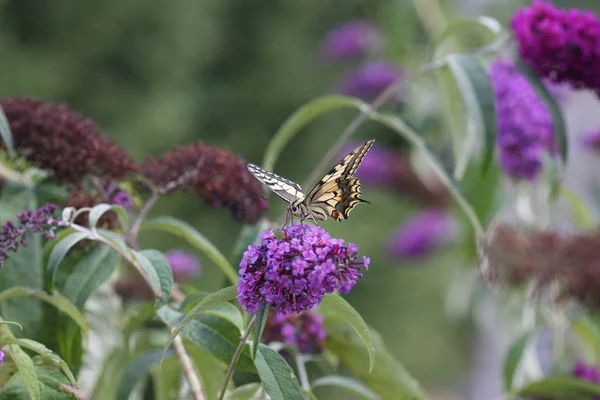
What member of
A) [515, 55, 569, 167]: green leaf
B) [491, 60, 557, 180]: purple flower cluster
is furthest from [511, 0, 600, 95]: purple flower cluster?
[491, 60, 557, 180]: purple flower cluster

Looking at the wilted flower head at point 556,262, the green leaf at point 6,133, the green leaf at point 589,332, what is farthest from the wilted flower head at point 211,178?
the green leaf at point 589,332

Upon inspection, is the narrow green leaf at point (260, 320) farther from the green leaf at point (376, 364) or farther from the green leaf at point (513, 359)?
the green leaf at point (513, 359)

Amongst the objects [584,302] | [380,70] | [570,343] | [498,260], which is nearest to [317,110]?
[498,260]

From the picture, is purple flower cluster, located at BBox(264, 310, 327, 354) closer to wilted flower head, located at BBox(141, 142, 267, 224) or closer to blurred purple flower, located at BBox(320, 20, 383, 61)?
wilted flower head, located at BBox(141, 142, 267, 224)

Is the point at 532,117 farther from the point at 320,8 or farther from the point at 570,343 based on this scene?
the point at 320,8

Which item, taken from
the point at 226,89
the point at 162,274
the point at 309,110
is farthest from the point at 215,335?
the point at 226,89

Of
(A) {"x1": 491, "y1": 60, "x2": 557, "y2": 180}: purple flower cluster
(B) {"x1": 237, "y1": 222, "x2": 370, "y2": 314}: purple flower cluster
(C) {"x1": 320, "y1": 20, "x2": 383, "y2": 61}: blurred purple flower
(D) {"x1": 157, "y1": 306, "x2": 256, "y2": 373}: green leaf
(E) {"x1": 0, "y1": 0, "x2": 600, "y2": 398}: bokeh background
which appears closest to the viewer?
(B) {"x1": 237, "y1": 222, "x2": 370, "y2": 314}: purple flower cluster
